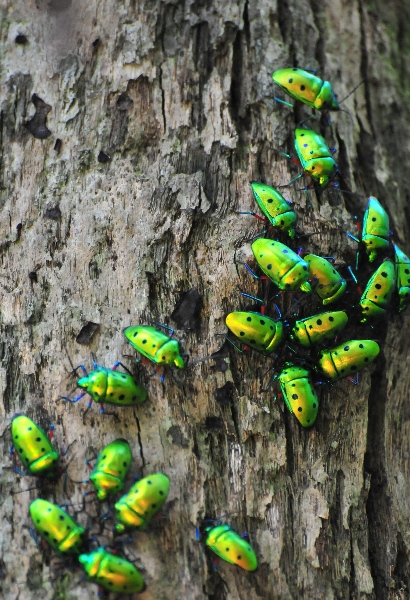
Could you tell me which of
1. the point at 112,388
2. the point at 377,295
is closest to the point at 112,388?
the point at 112,388

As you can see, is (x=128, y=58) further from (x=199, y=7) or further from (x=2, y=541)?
(x=2, y=541)

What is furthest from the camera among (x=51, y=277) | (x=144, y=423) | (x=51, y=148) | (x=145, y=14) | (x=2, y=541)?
(x=145, y=14)

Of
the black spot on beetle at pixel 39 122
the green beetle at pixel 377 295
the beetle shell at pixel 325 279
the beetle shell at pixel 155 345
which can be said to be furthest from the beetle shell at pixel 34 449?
the green beetle at pixel 377 295

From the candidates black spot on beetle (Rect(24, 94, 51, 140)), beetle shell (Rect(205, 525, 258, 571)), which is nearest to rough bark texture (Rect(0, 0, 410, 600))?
black spot on beetle (Rect(24, 94, 51, 140))

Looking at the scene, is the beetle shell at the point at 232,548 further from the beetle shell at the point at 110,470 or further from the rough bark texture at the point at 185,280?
the beetle shell at the point at 110,470

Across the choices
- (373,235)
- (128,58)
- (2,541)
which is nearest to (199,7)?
(128,58)

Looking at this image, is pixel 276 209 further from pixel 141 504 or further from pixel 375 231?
pixel 141 504
